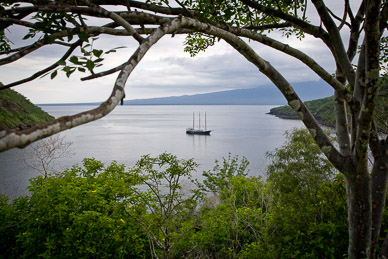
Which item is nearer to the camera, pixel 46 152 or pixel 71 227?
pixel 71 227

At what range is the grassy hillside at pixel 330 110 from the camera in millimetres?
5938

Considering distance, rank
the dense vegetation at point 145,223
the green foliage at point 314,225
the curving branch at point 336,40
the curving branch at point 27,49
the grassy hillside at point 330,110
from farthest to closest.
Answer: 1. the grassy hillside at point 330,110
2. the dense vegetation at point 145,223
3. the green foliage at point 314,225
4. the curving branch at point 336,40
5. the curving branch at point 27,49

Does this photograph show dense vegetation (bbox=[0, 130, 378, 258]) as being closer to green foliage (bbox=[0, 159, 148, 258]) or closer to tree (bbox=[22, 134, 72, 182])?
green foliage (bbox=[0, 159, 148, 258])

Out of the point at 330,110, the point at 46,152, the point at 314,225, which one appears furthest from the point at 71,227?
the point at 330,110

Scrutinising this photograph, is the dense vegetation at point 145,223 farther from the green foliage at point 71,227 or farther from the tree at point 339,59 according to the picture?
the tree at point 339,59

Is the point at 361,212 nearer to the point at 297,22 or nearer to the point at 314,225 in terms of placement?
the point at 314,225

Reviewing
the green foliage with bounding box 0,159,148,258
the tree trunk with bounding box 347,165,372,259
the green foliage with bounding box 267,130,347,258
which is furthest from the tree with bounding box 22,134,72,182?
the tree trunk with bounding box 347,165,372,259

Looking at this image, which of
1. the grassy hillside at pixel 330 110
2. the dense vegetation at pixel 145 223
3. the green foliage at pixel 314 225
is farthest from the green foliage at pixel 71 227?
the grassy hillside at pixel 330 110

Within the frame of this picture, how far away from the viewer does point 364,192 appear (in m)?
2.90

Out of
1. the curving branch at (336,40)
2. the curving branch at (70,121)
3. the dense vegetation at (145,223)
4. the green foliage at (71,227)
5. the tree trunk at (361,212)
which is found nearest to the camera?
the curving branch at (70,121)

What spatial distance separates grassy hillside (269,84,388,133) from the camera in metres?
5.94

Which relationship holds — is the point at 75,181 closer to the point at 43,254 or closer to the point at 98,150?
the point at 43,254

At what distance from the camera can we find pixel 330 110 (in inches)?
1641

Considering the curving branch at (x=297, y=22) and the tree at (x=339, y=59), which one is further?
the curving branch at (x=297, y=22)
